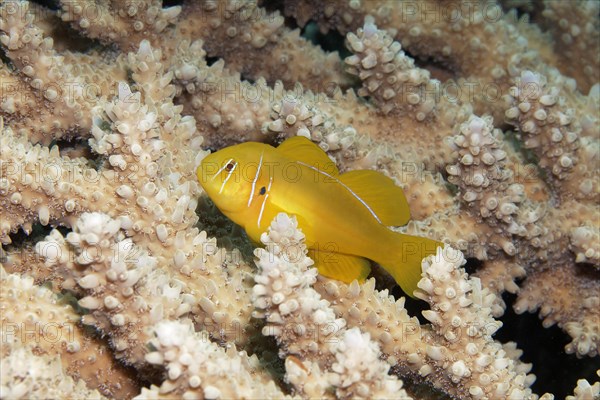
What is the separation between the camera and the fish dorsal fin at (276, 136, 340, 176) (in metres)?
2.66

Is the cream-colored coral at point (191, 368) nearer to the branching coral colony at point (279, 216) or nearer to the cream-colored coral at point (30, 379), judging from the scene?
the branching coral colony at point (279, 216)

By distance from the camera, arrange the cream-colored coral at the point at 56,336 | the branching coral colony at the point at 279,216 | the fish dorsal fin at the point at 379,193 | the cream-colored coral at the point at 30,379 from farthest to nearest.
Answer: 1. the fish dorsal fin at the point at 379,193
2. the cream-colored coral at the point at 56,336
3. the branching coral colony at the point at 279,216
4. the cream-colored coral at the point at 30,379

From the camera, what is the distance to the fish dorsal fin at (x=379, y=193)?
2684 mm

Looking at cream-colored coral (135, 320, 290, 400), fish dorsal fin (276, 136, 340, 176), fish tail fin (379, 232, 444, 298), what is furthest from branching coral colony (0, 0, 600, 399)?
fish dorsal fin (276, 136, 340, 176)

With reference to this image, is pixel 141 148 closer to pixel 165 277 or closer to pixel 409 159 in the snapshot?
pixel 165 277

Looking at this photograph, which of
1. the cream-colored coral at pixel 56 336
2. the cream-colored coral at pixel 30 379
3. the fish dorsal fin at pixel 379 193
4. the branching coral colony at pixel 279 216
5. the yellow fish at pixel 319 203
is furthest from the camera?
the fish dorsal fin at pixel 379 193

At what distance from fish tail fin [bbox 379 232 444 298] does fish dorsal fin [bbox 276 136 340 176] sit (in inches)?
17.5

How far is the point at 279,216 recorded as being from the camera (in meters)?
2.28

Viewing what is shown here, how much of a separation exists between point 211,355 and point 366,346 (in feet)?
1.64

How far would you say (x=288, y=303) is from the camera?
2.00 metres

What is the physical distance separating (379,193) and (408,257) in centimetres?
32

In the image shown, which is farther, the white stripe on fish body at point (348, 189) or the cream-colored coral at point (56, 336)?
the white stripe on fish body at point (348, 189)

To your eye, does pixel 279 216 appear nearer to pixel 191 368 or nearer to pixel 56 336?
pixel 191 368

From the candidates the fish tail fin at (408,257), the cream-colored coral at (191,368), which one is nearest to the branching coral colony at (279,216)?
the cream-colored coral at (191,368)
